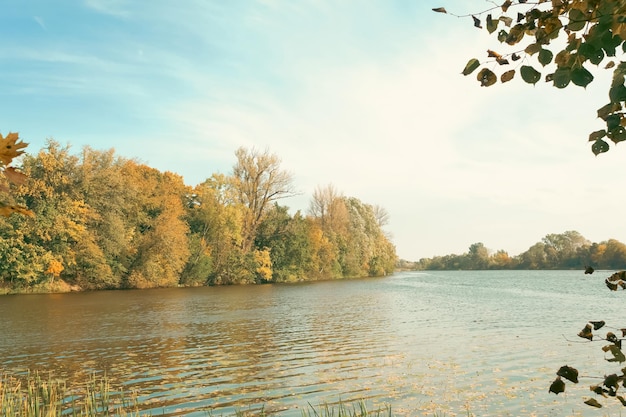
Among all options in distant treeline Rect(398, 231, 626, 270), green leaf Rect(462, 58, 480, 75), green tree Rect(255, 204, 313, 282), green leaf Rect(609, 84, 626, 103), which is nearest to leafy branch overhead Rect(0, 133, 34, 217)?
green leaf Rect(462, 58, 480, 75)

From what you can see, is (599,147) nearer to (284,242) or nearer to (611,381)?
(611,381)

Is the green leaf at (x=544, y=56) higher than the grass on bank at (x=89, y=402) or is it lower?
higher

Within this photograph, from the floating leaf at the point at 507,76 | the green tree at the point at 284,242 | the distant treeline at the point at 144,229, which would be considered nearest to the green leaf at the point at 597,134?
the floating leaf at the point at 507,76

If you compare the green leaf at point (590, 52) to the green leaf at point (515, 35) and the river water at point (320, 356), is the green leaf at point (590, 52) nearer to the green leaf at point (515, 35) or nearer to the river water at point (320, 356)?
the green leaf at point (515, 35)

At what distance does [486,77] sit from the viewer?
2609 mm

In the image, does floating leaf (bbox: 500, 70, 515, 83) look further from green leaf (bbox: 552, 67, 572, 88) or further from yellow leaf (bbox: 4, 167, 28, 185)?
yellow leaf (bbox: 4, 167, 28, 185)

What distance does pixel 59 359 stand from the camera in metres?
15.7

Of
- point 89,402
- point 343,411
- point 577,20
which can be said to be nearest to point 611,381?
point 577,20

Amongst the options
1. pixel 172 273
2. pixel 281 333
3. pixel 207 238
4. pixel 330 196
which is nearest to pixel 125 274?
pixel 172 273

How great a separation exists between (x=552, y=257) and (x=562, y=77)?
123614mm

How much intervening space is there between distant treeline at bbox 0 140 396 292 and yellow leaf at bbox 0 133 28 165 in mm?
43742

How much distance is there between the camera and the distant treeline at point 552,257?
92188 mm

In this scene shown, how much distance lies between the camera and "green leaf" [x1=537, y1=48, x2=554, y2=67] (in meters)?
2.37

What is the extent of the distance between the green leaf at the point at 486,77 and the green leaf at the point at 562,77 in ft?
1.42
